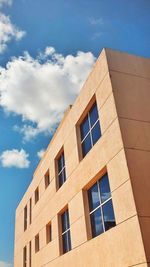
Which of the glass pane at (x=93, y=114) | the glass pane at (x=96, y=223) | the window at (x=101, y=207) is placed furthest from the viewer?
the glass pane at (x=93, y=114)

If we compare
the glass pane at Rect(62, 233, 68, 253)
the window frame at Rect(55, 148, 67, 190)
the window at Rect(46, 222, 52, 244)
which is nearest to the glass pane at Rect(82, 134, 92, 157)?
the window frame at Rect(55, 148, 67, 190)

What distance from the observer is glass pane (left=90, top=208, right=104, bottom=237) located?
1005 centimetres

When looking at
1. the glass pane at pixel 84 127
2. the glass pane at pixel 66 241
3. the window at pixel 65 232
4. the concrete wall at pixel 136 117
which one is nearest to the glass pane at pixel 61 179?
the window at pixel 65 232

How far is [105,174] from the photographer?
10227mm

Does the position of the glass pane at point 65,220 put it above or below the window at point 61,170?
below

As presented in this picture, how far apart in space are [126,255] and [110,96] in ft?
17.8

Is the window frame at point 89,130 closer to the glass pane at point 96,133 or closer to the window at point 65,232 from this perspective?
the glass pane at point 96,133

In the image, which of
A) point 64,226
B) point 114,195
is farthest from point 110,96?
point 64,226

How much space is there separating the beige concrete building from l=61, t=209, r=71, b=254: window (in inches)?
1.7

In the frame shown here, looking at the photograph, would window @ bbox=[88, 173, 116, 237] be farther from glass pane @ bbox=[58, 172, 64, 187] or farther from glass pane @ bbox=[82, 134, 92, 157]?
glass pane @ bbox=[58, 172, 64, 187]

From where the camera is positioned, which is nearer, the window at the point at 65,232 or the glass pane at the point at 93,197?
the glass pane at the point at 93,197

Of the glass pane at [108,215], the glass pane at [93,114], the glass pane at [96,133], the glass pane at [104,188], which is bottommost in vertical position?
the glass pane at [108,215]

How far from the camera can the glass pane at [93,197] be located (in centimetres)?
1057

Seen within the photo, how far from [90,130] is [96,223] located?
13.1 feet
